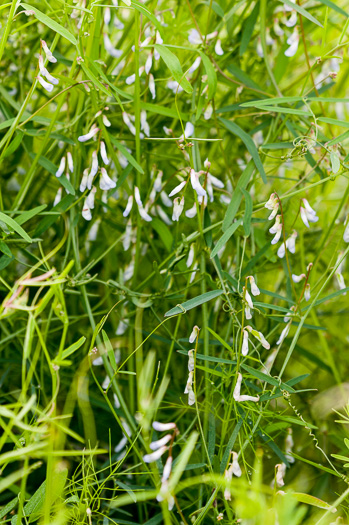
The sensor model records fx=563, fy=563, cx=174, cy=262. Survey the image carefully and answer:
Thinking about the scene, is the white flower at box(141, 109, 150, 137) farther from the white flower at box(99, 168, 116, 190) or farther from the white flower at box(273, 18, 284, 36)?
the white flower at box(273, 18, 284, 36)

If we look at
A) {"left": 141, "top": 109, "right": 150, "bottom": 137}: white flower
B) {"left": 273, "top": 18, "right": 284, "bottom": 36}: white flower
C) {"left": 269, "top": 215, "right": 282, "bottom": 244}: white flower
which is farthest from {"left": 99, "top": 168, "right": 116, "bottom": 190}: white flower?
{"left": 273, "top": 18, "right": 284, "bottom": 36}: white flower

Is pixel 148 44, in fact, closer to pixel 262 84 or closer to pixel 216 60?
pixel 216 60

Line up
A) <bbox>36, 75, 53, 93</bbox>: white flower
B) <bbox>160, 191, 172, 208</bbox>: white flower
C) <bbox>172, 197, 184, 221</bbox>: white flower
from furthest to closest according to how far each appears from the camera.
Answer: <bbox>160, 191, 172, 208</bbox>: white flower
<bbox>172, 197, 184, 221</bbox>: white flower
<bbox>36, 75, 53, 93</bbox>: white flower

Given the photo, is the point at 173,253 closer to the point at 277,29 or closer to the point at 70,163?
the point at 70,163

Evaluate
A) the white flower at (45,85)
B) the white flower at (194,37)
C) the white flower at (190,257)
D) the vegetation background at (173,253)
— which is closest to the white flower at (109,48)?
the vegetation background at (173,253)

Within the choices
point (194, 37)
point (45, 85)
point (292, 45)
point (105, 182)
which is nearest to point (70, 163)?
point (105, 182)

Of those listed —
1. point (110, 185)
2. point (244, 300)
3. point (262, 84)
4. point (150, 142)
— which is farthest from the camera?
point (262, 84)

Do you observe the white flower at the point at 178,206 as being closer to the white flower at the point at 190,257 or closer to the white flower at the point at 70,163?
the white flower at the point at 190,257

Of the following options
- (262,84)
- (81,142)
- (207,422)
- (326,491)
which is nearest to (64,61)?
(81,142)
